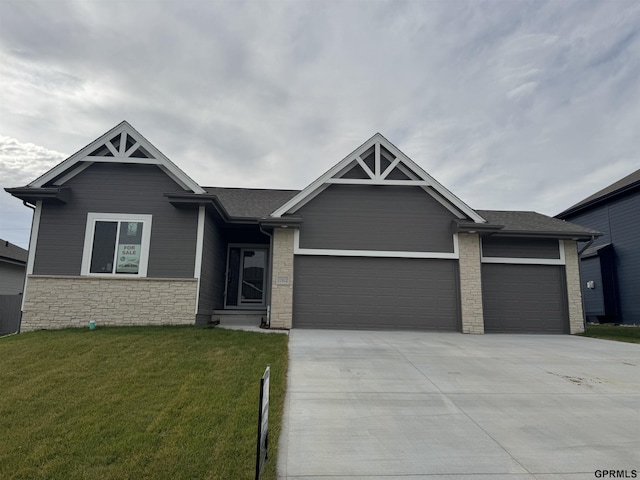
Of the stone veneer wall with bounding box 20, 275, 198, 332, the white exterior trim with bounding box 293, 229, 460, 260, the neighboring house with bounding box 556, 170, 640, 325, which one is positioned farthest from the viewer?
the neighboring house with bounding box 556, 170, 640, 325

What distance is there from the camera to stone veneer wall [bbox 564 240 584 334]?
1183cm

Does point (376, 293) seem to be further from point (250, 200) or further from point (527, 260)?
point (250, 200)

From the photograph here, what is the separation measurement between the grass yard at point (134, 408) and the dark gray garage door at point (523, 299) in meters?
7.66

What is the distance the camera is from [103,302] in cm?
1012

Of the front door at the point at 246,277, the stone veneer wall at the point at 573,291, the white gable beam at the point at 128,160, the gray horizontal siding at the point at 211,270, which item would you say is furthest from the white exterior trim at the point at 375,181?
the stone veneer wall at the point at 573,291

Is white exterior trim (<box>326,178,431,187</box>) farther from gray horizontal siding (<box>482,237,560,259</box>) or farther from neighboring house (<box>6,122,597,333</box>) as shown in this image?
gray horizontal siding (<box>482,237,560,259</box>)

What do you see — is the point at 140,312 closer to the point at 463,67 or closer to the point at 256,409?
the point at 256,409

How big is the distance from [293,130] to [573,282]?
11357 mm

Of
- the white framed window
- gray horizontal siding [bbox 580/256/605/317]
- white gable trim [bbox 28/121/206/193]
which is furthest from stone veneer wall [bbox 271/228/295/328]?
gray horizontal siding [bbox 580/256/605/317]

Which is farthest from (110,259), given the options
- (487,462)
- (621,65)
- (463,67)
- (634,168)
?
(634,168)

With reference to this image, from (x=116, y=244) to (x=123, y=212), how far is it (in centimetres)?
94

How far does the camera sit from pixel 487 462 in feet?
10.9

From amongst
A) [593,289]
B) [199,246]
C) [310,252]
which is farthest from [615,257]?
[199,246]

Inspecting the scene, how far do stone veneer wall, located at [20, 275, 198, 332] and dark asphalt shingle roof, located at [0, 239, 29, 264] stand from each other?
37.6 ft
